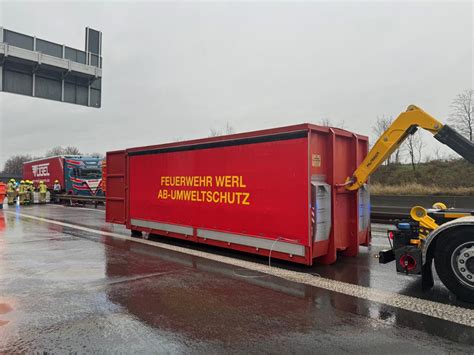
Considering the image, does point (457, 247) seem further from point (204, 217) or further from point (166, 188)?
point (166, 188)

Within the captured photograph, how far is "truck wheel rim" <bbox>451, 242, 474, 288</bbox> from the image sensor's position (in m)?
4.59

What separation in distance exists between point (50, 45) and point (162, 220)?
9.43m

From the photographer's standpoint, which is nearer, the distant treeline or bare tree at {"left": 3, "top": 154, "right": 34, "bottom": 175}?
the distant treeline

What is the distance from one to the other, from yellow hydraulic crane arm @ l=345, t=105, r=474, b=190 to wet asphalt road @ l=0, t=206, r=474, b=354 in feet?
5.89

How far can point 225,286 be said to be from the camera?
5609 mm

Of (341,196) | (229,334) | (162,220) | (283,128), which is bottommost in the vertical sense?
(229,334)

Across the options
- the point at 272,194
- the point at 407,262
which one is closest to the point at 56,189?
the point at 272,194

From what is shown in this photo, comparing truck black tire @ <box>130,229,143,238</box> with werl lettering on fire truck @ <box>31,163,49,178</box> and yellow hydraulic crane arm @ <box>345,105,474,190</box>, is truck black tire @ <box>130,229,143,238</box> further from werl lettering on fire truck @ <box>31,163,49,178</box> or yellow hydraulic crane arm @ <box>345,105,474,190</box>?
werl lettering on fire truck @ <box>31,163,49,178</box>

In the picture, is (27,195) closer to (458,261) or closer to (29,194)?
(29,194)

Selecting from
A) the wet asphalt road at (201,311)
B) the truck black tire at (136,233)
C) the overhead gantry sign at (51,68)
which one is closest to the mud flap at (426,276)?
the wet asphalt road at (201,311)

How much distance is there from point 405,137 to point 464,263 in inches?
95.5

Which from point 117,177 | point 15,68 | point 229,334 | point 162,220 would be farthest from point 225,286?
point 15,68

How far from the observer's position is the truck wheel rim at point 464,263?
181 inches

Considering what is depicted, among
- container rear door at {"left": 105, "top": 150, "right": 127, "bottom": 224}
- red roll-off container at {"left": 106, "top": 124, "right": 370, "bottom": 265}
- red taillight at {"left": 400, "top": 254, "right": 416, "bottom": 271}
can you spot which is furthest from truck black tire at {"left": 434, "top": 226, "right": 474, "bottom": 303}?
container rear door at {"left": 105, "top": 150, "right": 127, "bottom": 224}
